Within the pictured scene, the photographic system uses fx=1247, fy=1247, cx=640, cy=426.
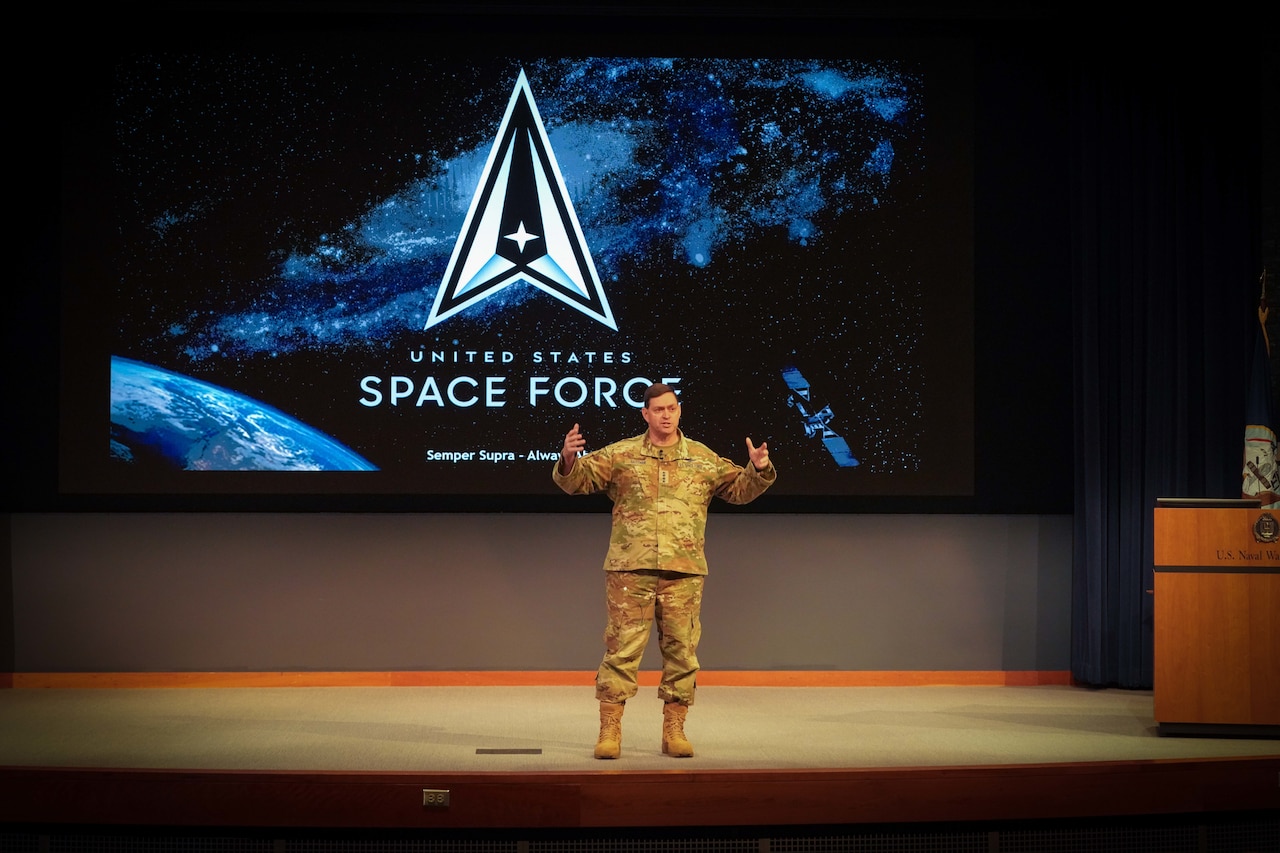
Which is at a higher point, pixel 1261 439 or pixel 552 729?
pixel 1261 439

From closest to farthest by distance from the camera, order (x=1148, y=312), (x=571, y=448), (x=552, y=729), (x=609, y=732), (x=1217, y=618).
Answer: (x=571, y=448) → (x=609, y=732) → (x=1217, y=618) → (x=552, y=729) → (x=1148, y=312)

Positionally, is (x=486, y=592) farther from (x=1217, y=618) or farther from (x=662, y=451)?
(x=1217, y=618)

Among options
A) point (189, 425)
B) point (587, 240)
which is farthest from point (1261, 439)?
point (189, 425)

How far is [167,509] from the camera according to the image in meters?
6.33

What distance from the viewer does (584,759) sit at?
4559mm

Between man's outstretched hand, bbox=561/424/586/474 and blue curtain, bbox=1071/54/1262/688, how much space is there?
3134 millimetres

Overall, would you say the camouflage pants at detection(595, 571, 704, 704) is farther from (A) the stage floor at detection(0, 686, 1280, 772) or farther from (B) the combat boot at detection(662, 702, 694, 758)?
(A) the stage floor at detection(0, 686, 1280, 772)

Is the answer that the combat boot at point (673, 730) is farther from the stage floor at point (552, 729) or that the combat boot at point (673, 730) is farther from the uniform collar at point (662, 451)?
the uniform collar at point (662, 451)

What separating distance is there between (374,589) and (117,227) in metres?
2.24

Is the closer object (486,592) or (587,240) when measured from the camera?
(587,240)

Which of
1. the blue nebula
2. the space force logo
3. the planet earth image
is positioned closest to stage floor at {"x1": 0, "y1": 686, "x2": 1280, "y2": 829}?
the planet earth image

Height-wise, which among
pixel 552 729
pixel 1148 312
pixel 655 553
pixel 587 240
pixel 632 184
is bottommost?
pixel 552 729

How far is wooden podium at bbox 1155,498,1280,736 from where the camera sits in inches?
197

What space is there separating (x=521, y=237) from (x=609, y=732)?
281 centimetres
